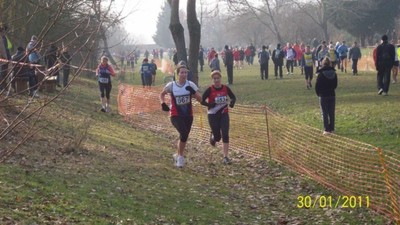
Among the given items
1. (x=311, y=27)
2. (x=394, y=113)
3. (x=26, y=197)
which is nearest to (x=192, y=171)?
(x=26, y=197)

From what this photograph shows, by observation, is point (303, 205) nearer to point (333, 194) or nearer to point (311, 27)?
point (333, 194)

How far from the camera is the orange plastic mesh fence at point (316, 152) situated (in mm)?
8289

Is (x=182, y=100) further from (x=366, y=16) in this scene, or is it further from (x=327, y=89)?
(x=366, y=16)

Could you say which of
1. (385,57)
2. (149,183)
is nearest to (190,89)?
(149,183)

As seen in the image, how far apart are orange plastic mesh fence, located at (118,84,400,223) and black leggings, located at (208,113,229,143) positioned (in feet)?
3.53

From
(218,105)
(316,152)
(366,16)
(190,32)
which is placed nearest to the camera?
(316,152)

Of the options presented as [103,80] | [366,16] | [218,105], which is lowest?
[218,105]

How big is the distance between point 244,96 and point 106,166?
1480 cm

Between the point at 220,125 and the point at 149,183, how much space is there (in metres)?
2.40
